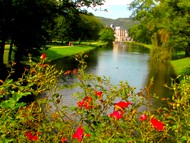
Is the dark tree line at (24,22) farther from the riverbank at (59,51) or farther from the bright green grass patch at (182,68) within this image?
the bright green grass patch at (182,68)

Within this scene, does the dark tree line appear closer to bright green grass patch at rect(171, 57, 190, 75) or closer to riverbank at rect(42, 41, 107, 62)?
riverbank at rect(42, 41, 107, 62)

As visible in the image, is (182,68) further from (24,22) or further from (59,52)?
(59,52)

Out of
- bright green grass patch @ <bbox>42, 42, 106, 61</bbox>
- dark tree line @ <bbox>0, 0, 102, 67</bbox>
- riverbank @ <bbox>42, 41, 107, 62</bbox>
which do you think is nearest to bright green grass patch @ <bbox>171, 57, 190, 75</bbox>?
riverbank @ <bbox>42, 41, 107, 62</bbox>

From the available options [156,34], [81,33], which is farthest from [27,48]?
[81,33]

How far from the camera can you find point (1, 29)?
22.8m

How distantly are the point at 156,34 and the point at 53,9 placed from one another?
2301 centimetres

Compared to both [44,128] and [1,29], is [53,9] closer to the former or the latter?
[1,29]

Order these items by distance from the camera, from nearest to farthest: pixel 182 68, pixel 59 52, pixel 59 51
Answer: pixel 182 68
pixel 59 52
pixel 59 51

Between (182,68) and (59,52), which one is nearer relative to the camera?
(182,68)

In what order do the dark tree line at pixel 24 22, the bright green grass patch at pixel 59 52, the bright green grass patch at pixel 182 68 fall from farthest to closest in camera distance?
the bright green grass patch at pixel 59 52, the bright green grass patch at pixel 182 68, the dark tree line at pixel 24 22

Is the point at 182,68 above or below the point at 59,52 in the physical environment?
below

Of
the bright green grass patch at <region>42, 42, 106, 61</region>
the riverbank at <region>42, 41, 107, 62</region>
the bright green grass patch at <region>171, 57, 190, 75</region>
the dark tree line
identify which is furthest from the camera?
the bright green grass patch at <region>42, 42, 106, 61</region>

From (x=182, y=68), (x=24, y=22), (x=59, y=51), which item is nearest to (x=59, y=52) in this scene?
(x=59, y=51)

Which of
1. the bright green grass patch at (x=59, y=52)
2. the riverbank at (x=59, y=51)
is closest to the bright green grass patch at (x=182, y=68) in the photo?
the riverbank at (x=59, y=51)
